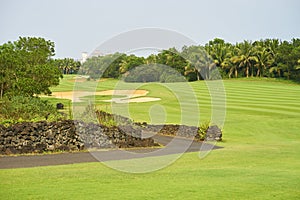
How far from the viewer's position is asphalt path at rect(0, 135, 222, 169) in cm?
1232

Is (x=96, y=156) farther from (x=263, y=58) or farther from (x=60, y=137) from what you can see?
(x=263, y=58)

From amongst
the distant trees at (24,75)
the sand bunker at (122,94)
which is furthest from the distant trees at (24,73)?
the sand bunker at (122,94)

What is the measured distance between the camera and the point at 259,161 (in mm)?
12680

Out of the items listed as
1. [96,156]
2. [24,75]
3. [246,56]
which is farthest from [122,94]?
[246,56]

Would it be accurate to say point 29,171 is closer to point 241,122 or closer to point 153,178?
point 153,178

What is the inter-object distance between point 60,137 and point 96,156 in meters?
2.41

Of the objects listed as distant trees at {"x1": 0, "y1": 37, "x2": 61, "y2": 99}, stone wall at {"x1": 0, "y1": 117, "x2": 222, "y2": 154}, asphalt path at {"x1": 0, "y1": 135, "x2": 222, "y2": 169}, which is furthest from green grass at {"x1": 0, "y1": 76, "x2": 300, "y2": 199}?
distant trees at {"x1": 0, "y1": 37, "x2": 61, "y2": 99}

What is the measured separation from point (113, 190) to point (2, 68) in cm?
2217

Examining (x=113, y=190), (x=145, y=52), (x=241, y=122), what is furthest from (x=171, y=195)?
(x=241, y=122)

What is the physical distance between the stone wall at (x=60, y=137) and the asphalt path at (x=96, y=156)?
88cm

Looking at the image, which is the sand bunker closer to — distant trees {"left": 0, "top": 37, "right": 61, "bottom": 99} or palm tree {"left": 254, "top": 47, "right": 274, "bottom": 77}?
distant trees {"left": 0, "top": 37, "right": 61, "bottom": 99}

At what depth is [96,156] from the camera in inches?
558

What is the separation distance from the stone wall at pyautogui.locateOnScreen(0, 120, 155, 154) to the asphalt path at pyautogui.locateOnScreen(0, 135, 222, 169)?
878 mm

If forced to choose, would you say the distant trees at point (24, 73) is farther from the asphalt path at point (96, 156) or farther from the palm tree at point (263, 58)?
the palm tree at point (263, 58)
